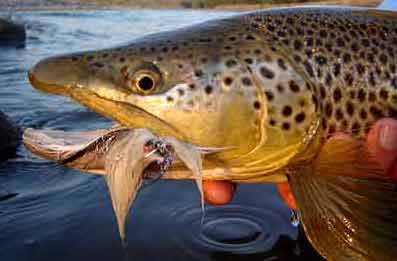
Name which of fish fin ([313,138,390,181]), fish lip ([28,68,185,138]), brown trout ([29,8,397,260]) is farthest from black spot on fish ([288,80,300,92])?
fish lip ([28,68,185,138])

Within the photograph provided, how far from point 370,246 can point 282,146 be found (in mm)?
485

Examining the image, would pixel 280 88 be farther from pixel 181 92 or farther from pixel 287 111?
pixel 181 92

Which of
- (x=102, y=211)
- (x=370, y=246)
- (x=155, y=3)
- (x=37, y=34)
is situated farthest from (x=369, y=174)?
(x=155, y=3)

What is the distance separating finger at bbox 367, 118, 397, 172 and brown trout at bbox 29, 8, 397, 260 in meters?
0.04

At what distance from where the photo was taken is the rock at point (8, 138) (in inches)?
179

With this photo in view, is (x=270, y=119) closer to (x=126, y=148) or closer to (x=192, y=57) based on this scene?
(x=192, y=57)

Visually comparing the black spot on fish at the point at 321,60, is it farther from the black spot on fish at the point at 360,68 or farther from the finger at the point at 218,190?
the finger at the point at 218,190

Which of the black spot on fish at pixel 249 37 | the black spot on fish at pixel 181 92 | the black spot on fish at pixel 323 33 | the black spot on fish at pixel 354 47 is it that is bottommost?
the black spot on fish at pixel 181 92

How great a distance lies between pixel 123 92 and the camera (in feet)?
5.94

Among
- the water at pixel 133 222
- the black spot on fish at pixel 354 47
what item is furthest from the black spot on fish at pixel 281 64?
the water at pixel 133 222

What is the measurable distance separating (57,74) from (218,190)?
110 centimetres

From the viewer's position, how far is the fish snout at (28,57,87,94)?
181cm

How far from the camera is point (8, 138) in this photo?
468 cm

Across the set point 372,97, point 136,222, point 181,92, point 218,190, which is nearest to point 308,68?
point 372,97
